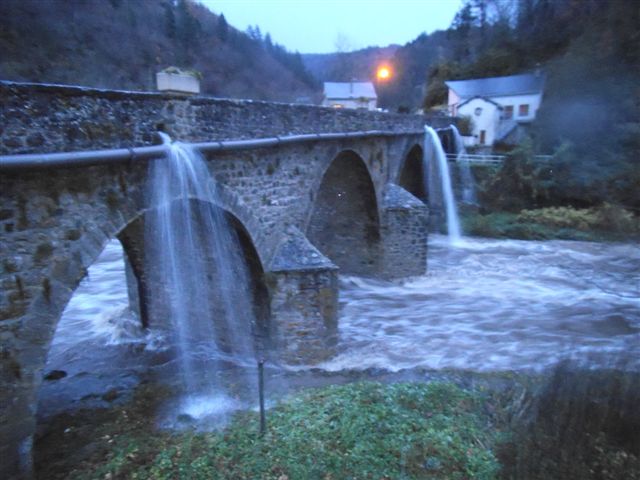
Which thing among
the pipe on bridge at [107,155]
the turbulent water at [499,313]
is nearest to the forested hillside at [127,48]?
the pipe on bridge at [107,155]

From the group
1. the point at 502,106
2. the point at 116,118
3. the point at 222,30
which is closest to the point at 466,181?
the point at 502,106

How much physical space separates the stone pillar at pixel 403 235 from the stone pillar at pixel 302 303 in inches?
244

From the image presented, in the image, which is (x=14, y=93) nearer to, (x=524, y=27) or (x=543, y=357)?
(x=543, y=357)

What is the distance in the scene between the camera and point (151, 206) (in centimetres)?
635

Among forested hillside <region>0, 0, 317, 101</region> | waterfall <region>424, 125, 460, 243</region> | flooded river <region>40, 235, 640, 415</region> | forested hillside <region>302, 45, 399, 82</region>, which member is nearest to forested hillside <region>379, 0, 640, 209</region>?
waterfall <region>424, 125, 460, 243</region>

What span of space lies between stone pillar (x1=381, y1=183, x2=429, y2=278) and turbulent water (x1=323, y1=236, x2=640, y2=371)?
1.63 feet

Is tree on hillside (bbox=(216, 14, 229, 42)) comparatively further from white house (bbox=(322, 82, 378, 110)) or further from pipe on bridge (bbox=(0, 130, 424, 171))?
pipe on bridge (bbox=(0, 130, 424, 171))

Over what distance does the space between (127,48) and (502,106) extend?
27972 millimetres

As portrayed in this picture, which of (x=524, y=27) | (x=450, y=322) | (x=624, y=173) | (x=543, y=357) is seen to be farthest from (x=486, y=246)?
(x=524, y=27)

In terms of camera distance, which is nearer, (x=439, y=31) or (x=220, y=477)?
(x=220, y=477)

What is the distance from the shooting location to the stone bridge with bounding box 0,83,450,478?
481cm

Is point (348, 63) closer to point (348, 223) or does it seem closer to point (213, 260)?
point (348, 223)

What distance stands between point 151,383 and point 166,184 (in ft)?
13.6

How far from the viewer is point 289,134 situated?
9422 millimetres
